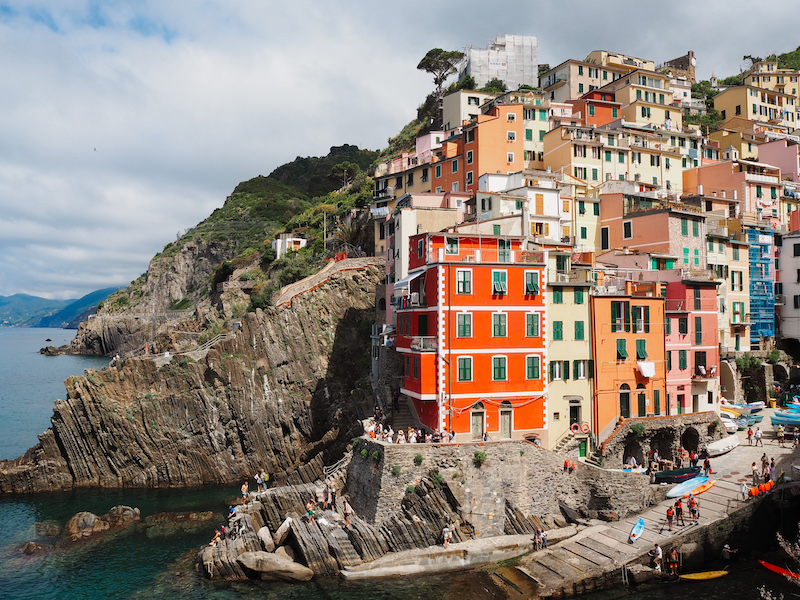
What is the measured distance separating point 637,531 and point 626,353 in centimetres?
1272

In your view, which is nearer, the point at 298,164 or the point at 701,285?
the point at 701,285

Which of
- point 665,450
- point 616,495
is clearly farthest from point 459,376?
point 665,450

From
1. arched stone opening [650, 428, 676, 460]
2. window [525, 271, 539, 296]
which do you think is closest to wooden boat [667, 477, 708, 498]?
arched stone opening [650, 428, 676, 460]

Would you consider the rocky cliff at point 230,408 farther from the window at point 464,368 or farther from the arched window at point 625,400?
the arched window at point 625,400

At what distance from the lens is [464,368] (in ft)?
119

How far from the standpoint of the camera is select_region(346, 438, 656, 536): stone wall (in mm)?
33594

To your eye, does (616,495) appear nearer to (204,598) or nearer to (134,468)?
(204,598)

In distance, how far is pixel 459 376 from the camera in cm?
3625

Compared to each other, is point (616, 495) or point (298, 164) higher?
point (298, 164)

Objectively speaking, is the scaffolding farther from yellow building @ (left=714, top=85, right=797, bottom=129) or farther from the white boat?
the white boat

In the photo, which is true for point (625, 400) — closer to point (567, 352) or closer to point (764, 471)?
point (567, 352)

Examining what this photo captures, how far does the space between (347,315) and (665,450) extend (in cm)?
3156

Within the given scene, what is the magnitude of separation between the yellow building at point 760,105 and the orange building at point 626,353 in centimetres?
6969

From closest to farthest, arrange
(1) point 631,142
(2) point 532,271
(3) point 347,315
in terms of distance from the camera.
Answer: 1. (2) point 532,271
2. (3) point 347,315
3. (1) point 631,142
